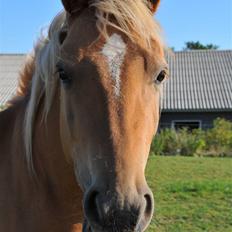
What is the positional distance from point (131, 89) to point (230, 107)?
17.7m

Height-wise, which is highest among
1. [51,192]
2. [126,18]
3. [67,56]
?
[126,18]

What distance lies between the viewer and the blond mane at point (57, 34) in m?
2.07

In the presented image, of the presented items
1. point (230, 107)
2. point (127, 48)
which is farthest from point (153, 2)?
point (230, 107)

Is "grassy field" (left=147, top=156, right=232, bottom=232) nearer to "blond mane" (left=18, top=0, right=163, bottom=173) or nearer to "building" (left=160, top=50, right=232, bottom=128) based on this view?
"blond mane" (left=18, top=0, right=163, bottom=173)

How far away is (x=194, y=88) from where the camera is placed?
68.4 ft

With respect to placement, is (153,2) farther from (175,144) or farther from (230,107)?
(230,107)

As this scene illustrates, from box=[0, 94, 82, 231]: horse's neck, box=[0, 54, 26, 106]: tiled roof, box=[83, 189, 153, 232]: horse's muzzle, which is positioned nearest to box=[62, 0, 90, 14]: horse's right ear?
box=[0, 94, 82, 231]: horse's neck

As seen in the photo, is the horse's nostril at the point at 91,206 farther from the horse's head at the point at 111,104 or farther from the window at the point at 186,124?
the window at the point at 186,124

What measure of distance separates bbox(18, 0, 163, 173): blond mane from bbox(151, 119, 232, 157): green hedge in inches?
456

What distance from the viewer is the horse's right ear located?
2.22 metres

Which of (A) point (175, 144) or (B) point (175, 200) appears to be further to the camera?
A: (A) point (175, 144)

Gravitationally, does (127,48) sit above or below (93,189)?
above

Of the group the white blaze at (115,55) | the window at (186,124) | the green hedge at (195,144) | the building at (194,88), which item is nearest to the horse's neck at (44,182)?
the white blaze at (115,55)

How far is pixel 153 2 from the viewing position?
239 centimetres
